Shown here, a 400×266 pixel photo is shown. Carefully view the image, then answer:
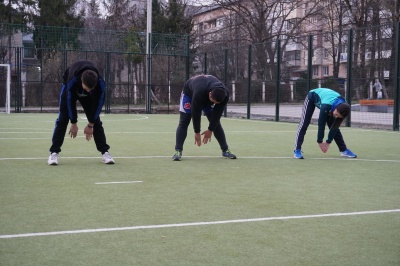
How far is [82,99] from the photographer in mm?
8258

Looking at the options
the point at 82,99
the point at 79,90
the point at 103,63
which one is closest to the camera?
the point at 79,90

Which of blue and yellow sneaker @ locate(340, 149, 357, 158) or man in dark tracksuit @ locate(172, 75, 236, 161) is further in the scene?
blue and yellow sneaker @ locate(340, 149, 357, 158)

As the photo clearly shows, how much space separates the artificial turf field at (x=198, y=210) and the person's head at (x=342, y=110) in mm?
774

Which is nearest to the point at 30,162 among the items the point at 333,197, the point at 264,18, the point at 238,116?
the point at 333,197

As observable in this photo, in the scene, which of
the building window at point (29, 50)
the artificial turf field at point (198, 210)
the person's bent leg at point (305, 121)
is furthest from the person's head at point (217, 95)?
the building window at point (29, 50)

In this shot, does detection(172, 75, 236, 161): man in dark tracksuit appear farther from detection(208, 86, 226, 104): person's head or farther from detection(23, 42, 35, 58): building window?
detection(23, 42, 35, 58): building window

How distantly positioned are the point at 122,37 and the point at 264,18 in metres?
15.3

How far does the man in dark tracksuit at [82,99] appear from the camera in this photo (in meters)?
7.75

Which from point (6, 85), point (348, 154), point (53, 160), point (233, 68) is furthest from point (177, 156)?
point (6, 85)

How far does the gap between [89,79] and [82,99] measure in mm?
862

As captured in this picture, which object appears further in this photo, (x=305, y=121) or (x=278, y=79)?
(x=278, y=79)

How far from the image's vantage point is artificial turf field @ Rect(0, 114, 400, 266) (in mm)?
4094

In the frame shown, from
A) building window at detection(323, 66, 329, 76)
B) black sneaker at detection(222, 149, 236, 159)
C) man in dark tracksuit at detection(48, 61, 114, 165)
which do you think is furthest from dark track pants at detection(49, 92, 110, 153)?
building window at detection(323, 66, 329, 76)

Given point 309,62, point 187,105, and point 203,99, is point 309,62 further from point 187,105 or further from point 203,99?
point 203,99
